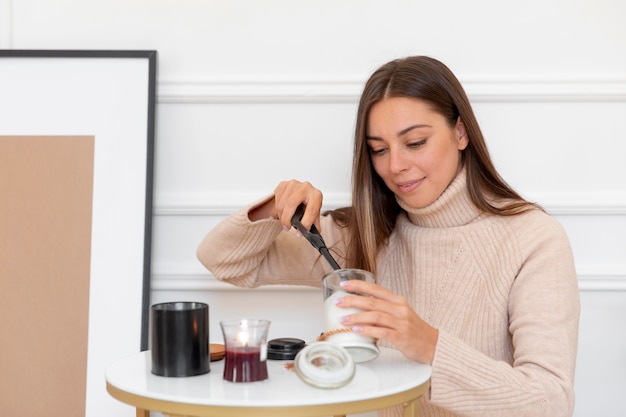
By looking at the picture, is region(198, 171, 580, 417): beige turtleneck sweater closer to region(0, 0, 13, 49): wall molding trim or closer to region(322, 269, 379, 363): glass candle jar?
region(322, 269, 379, 363): glass candle jar

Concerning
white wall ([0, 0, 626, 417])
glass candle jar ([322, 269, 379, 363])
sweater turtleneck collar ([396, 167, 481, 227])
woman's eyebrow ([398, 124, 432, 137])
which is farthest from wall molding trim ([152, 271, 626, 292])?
glass candle jar ([322, 269, 379, 363])

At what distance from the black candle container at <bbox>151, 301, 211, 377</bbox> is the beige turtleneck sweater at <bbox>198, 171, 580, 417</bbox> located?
31cm

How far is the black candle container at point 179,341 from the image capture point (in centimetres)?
91

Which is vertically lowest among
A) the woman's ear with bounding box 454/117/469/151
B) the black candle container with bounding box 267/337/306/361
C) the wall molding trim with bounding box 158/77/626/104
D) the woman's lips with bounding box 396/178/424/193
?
the black candle container with bounding box 267/337/306/361

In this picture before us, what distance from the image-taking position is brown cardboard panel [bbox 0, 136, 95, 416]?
145 cm

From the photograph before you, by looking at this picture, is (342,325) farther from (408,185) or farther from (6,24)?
(6,24)

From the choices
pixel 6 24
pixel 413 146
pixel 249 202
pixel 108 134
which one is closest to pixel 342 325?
pixel 413 146

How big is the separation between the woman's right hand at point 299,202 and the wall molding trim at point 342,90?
1.11 ft

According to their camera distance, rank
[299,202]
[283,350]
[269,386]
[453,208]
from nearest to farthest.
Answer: [269,386] → [283,350] → [299,202] → [453,208]

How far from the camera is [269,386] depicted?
0.88 meters

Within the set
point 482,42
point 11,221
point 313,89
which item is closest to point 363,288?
point 313,89

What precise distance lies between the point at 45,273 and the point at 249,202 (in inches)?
16.8

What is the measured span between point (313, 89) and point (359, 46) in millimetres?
129

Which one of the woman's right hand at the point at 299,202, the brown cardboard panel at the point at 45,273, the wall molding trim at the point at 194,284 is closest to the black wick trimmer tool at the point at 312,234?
the woman's right hand at the point at 299,202
